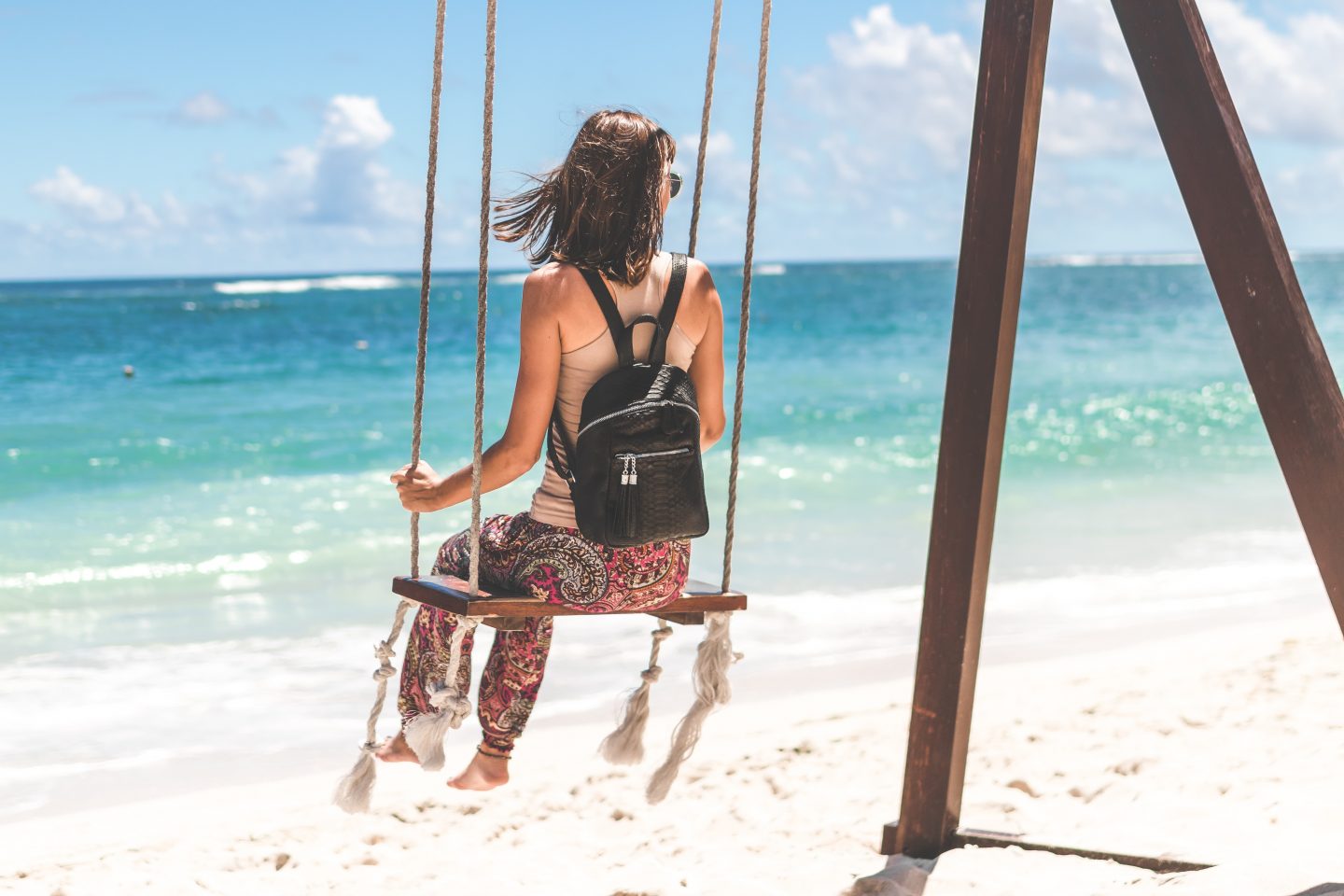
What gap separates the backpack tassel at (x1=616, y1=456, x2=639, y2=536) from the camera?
209 cm

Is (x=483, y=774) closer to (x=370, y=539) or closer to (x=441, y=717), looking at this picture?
(x=441, y=717)

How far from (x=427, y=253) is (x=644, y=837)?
5.70ft

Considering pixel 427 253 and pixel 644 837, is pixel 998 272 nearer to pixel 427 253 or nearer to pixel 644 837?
pixel 427 253

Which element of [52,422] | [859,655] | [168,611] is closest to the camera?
[859,655]

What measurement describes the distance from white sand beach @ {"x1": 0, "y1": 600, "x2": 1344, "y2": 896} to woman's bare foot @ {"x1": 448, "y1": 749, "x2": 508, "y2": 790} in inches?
23.8

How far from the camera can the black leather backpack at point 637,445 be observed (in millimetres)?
2078

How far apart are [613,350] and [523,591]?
0.46m

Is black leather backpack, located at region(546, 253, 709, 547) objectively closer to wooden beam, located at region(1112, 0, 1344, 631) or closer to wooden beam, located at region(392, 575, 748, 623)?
wooden beam, located at region(392, 575, 748, 623)

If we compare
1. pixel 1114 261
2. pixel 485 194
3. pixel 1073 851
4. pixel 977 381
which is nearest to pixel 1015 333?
pixel 977 381

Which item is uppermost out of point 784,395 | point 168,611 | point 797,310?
point 797,310

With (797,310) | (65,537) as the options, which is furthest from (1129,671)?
(797,310)

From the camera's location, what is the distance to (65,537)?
7906 mm

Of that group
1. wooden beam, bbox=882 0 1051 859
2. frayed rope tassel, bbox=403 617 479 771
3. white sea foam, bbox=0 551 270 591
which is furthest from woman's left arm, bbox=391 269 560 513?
white sea foam, bbox=0 551 270 591

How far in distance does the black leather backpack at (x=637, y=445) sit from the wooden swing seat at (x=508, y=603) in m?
0.16
